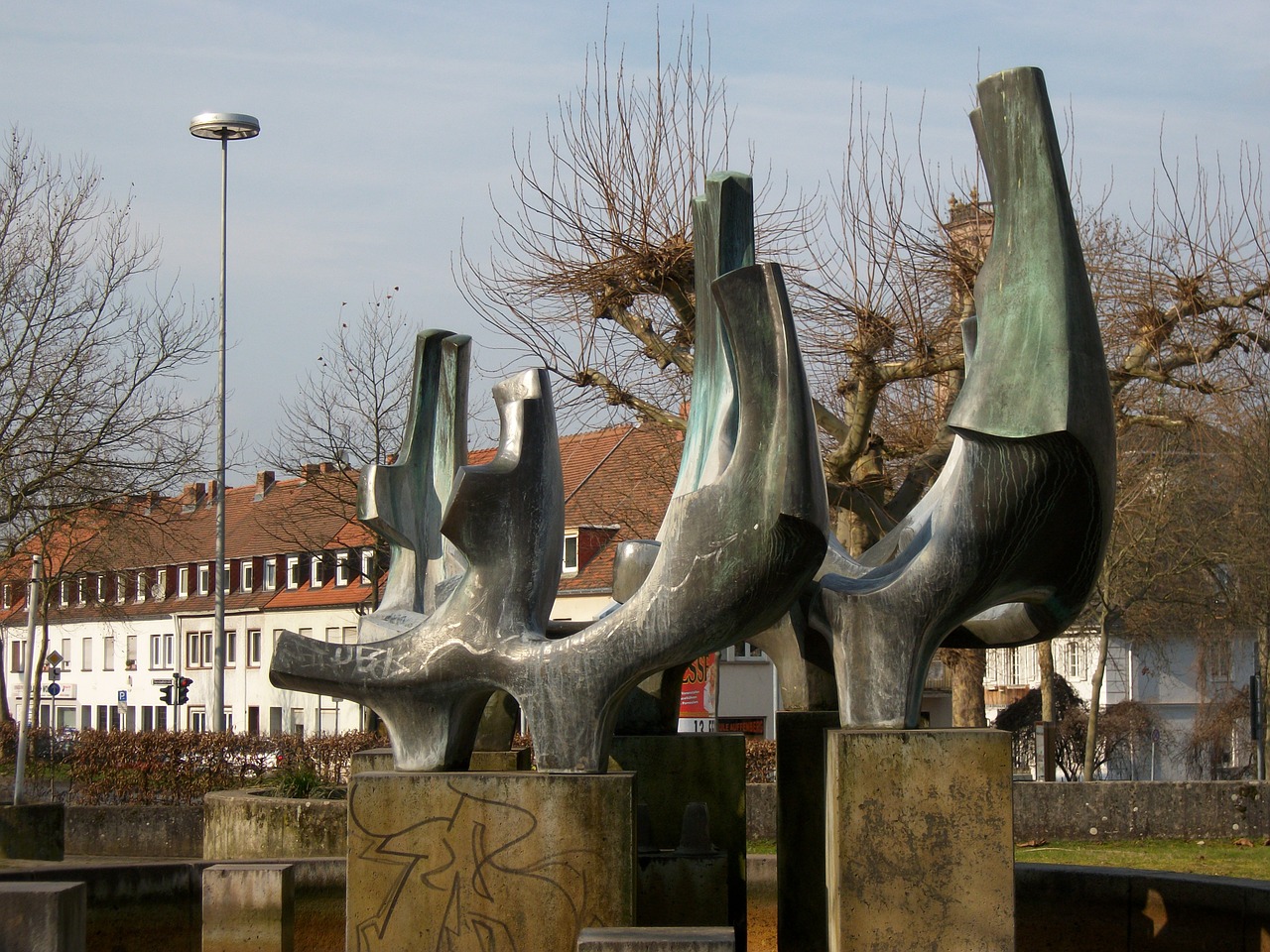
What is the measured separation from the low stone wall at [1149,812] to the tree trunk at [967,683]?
3419 mm

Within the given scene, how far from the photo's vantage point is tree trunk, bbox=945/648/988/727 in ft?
71.6

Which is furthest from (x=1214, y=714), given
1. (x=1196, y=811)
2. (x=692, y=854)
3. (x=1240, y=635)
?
(x=692, y=854)

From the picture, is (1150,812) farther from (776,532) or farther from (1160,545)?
(1160,545)

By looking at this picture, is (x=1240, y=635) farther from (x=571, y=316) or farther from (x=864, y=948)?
(x=864, y=948)

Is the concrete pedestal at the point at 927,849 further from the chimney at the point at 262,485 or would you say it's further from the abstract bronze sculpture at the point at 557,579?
the chimney at the point at 262,485

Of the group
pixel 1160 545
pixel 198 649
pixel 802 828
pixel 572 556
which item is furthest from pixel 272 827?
pixel 198 649

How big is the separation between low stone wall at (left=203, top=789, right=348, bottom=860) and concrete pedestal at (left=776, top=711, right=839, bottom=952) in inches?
264

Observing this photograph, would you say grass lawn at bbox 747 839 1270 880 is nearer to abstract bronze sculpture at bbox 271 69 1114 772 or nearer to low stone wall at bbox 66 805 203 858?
low stone wall at bbox 66 805 203 858

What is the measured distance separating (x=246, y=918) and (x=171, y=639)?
51.0 m

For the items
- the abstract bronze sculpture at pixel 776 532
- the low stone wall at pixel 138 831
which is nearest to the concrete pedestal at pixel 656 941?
the abstract bronze sculpture at pixel 776 532

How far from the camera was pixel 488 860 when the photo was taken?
286 inches

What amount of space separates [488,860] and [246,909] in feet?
7.12

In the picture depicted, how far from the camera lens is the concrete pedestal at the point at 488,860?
721 centimetres

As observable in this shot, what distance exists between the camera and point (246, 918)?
874 cm
